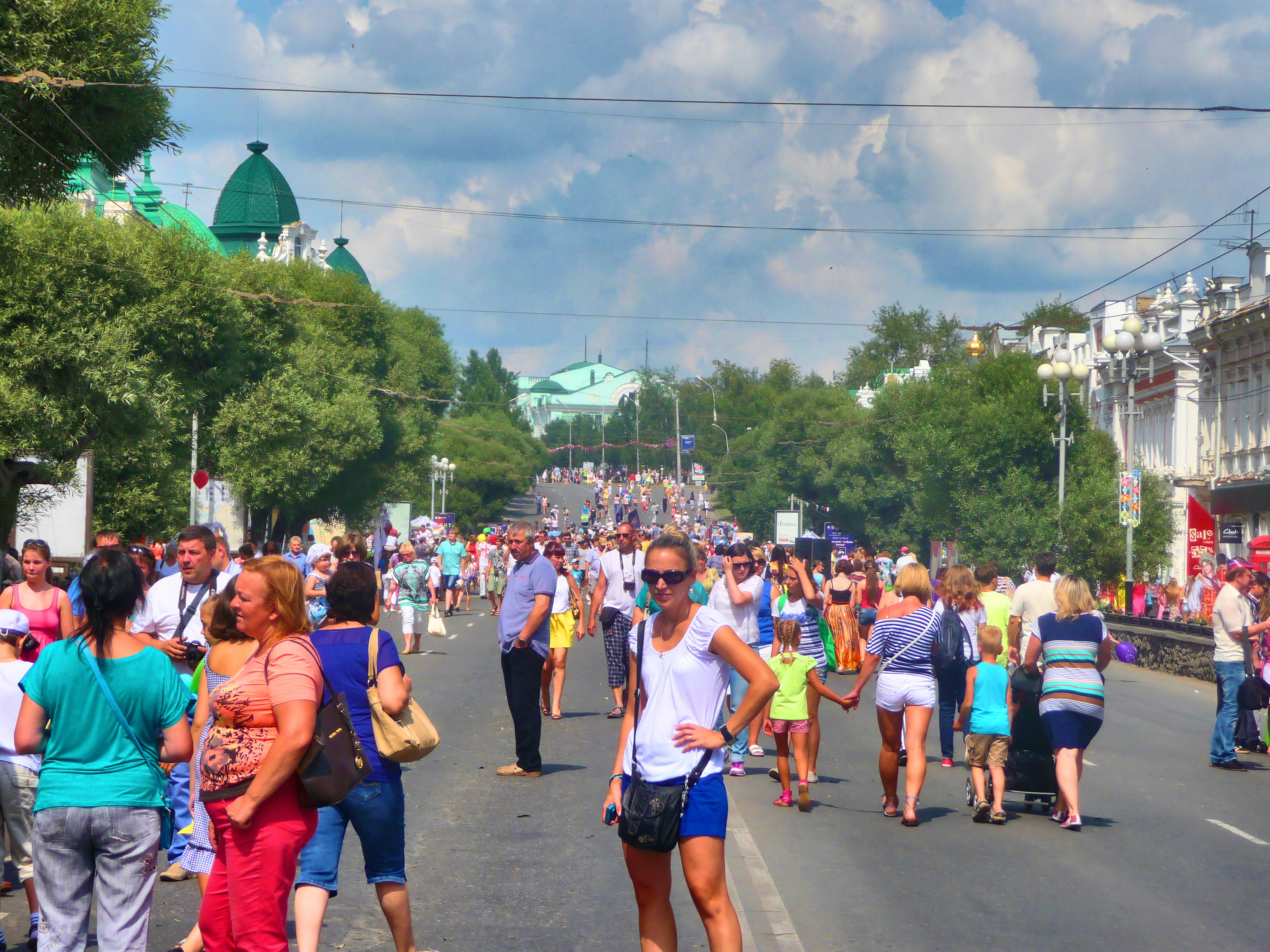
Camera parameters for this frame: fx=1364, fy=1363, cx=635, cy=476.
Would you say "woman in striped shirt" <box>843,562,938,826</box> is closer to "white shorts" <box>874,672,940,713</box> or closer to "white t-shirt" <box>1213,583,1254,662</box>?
"white shorts" <box>874,672,940,713</box>

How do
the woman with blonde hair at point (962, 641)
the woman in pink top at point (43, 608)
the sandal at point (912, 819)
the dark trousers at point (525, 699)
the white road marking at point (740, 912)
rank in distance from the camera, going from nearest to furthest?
1. the white road marking at point (740, 912)
2. the woman in pink top at point (43, 608)
3. the sandal at point (912, 819)
4. the dark trousers at point (525, 699)
5. the woman with blonde hair at point (962, 641)

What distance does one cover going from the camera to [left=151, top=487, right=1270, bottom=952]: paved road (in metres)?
6.17

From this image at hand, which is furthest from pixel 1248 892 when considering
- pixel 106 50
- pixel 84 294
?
pixel 84 294

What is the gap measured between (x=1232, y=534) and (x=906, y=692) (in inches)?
1319

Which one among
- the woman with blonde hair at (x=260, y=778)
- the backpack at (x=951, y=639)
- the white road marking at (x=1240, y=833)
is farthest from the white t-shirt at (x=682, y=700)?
the backpack at (x=951, y=639)

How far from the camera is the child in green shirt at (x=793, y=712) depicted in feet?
31.2

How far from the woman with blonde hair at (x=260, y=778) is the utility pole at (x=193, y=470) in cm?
2538

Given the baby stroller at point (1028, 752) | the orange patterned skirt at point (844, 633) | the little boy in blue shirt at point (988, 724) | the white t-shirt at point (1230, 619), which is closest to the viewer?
the little boy in blue shirt at point (988, 724)

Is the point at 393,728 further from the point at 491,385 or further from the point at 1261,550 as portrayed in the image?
the point at 491,385

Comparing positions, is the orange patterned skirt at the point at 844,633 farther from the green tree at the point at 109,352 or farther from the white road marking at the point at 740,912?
the white road marking at the point at 740,912

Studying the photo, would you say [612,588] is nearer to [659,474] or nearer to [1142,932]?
[1142,932]

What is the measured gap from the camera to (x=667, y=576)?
194 inches

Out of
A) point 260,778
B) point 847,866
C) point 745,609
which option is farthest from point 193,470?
point 260,778

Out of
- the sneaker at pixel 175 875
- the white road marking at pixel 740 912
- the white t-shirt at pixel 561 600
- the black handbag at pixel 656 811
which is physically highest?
the white t-shirt at pixel 561 600
